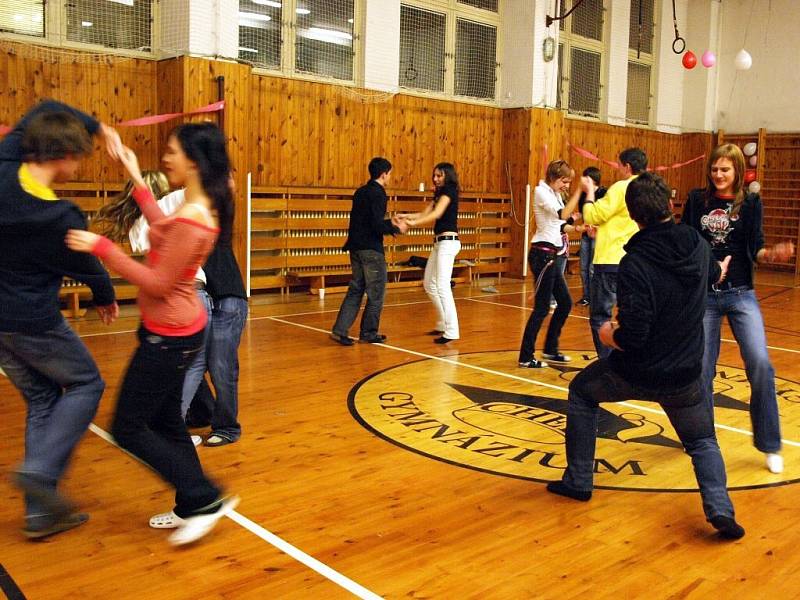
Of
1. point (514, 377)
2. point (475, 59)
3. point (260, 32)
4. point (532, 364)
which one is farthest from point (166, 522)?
point (475, 59)

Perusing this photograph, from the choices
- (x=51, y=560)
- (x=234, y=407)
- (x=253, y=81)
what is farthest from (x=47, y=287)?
(x=253, y=81)

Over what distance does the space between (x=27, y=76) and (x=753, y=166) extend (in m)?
13.5

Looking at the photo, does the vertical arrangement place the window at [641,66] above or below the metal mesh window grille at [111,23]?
above

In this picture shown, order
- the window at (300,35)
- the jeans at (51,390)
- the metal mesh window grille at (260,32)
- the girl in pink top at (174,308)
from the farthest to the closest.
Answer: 1. the window at (300,35)
2. the metal mesh window grille at (260,32)
3. the jeans at (51,390)
4. the girl in pink top at (174,308)

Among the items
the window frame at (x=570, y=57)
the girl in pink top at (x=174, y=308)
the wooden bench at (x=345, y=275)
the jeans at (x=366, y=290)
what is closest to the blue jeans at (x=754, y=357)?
the girl in pink top at (x=174, y=308)

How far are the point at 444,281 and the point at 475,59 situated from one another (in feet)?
23.3

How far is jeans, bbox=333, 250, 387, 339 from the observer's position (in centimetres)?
779

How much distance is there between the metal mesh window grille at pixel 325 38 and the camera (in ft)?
37.7

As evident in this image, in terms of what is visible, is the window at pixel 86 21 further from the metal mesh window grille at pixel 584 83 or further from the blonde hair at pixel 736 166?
the metal mesh window grille at pixel 584 83

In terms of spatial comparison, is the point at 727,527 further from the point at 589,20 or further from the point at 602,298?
the point at 589,20

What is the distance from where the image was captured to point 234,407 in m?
4.82

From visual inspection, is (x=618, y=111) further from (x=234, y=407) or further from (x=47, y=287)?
(x=47, y=287)

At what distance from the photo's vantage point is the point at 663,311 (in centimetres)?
346

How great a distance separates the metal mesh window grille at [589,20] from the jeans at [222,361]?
12.4 m
